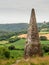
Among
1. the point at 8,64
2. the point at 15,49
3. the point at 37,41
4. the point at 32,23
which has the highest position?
the point at 32,23

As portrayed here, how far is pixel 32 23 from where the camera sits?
69.3 feet

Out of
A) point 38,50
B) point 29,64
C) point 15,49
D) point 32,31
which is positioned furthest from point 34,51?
point 15,49

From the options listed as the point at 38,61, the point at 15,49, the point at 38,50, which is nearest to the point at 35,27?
the point at 38,50

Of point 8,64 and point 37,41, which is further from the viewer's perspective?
point 37,41

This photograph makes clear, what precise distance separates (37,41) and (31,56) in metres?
1.36

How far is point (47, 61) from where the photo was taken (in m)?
17.2

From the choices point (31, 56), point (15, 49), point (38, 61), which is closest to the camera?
point (38, 61)

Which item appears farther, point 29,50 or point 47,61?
point 29,50

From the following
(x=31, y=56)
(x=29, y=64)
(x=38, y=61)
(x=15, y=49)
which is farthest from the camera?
(x=15, y=49)

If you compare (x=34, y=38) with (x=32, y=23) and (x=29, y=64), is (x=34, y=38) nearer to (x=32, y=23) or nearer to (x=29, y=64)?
(x=32, y=23)

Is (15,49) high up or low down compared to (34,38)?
down

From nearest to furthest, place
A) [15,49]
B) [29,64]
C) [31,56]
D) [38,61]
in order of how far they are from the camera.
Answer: [29,64]
[38,61]
[31,56]
[15,49]

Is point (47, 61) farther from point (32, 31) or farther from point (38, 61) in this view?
point (32, 31)

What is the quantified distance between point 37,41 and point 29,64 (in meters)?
4.47
